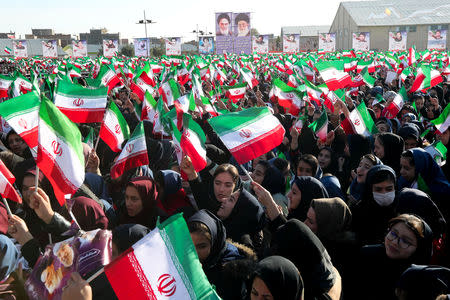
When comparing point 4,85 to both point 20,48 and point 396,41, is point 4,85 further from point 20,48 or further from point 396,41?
point 20,48

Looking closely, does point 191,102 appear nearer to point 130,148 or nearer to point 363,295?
point 130,148

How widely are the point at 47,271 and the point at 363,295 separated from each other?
1.97 m

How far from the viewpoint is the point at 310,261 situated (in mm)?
2404

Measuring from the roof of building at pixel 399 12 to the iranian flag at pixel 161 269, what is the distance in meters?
70.8

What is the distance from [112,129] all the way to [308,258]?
3.26 m

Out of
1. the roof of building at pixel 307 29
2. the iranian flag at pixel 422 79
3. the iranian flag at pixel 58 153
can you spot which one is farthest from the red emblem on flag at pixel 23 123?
the roof of building at pixel 307 29

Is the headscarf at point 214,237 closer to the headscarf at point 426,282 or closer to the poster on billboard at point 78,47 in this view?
the headscarf at point 426,282

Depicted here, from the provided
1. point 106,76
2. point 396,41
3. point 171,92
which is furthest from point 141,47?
point 171,92

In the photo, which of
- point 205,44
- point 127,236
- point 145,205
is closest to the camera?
point 127,236

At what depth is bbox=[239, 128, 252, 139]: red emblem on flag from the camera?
4031 mm

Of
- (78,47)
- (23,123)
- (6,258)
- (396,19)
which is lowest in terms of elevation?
(6,258)

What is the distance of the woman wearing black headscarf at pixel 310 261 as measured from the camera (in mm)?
2385

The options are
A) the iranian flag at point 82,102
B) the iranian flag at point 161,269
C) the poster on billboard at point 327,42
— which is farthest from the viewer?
the poster on billboard at point 327,42

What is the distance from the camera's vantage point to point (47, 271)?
80.8 inches
